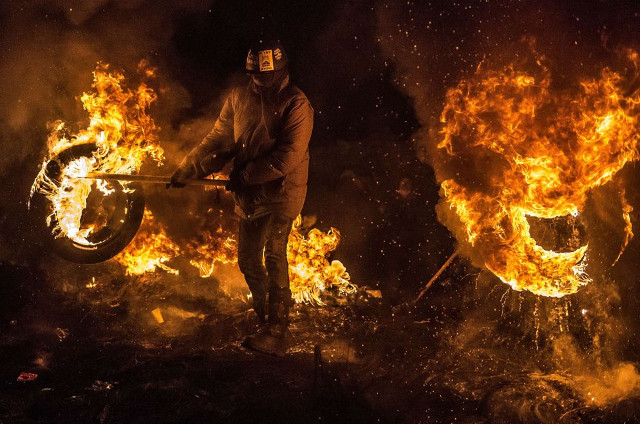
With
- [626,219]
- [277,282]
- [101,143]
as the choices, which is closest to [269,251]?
[277,282]

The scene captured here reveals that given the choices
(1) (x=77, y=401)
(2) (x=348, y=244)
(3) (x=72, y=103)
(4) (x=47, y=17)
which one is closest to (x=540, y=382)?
(2) (x=348, y=244)

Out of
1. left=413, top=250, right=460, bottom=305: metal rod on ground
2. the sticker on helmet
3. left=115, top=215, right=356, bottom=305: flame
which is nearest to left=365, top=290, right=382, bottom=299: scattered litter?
left=115, top=215, right=356, bottom=305: flame

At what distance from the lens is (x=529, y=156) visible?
19.9 ft

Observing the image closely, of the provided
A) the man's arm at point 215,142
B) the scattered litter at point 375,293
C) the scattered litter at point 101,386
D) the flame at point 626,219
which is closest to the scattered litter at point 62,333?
the scattered litter at point 101,386

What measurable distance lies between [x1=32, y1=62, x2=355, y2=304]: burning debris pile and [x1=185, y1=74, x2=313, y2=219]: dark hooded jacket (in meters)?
1.79

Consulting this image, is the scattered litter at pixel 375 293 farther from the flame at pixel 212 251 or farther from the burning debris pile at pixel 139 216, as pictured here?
the flame at pixel 212 251

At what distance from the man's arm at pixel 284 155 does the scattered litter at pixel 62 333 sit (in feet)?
9.34

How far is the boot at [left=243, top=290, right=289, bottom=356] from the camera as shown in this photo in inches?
213

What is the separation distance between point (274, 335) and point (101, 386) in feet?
5.89

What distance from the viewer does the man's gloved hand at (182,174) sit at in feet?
18.1

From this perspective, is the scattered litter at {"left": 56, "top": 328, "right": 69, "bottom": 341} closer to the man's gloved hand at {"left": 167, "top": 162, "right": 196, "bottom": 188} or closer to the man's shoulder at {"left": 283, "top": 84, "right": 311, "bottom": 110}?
the man's gloved hand at {"left": 167, "top": 162, "right": 196, "bottom": 188}

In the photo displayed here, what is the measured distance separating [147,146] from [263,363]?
3855 mm

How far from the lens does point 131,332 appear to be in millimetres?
6023

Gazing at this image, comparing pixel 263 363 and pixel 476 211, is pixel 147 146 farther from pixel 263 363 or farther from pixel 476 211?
pixel 476 211
